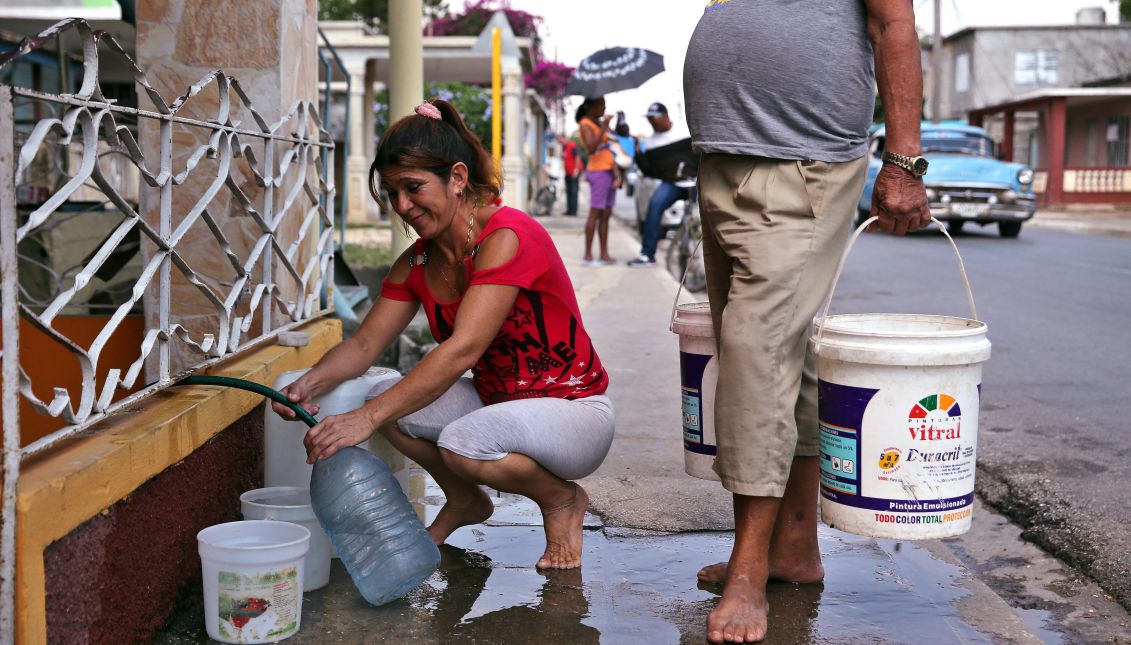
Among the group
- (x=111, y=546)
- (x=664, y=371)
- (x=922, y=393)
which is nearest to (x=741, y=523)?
(x=922, y=393)

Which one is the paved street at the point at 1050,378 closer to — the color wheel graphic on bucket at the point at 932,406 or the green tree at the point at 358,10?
the color wheel graphic on bucket at the point at 932,406

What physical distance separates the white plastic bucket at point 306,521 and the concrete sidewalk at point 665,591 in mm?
41

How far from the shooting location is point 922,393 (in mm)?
2646

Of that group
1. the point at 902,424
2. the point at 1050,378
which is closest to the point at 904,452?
the point at 902,424

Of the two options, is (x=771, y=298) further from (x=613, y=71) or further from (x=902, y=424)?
(x=613, y=71)

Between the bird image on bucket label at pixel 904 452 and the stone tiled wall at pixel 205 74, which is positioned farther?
the stone tiled wall at pixel 205 74

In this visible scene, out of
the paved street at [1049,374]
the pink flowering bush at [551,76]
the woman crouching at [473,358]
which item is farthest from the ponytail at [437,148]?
the pink flowering bush at [551,76]

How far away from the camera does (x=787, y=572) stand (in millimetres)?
3027

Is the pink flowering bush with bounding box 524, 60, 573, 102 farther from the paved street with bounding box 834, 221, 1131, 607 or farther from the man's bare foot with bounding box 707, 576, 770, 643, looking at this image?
the man's bare foot with bounding box 707, 576, 770, 643

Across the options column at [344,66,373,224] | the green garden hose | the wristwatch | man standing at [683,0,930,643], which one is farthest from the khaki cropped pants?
column at [344,66,373,224]

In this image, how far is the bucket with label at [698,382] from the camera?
3236 millimetres

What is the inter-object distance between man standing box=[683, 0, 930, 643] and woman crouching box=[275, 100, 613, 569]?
523 millimetres

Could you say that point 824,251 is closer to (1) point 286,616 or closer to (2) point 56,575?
(1) point 286,616

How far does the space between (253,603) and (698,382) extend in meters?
1.38
